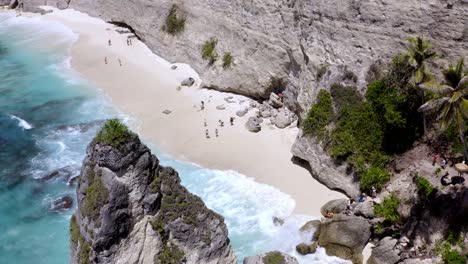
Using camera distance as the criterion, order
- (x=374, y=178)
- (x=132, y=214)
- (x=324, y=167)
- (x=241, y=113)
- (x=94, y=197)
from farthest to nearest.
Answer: (x=241, y=113)
(x=324, y=167)
(x=374, y=178)
(x=132, y=214)
(x=94, y=197)

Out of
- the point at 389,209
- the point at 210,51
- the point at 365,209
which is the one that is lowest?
the point at 365,209

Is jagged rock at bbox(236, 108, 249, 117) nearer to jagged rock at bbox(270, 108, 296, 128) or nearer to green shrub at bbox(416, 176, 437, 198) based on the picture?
jagged rock at bbox(270, 108, 296, 128)

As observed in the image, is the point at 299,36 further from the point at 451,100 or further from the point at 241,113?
the point at 451,100

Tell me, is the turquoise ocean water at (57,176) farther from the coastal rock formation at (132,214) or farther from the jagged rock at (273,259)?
the coastal rock formation at (132,214)

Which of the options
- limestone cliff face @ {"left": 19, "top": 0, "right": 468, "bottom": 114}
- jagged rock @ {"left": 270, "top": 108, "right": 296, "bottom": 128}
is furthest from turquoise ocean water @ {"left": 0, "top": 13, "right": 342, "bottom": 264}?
limestone cliff face @ {"left": 19, "top": 0, "right": 468, "bottom": 114}

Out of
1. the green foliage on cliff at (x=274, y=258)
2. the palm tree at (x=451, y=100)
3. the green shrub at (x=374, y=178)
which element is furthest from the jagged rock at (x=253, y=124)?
Answer: the palm tree at (x=451, y=100)

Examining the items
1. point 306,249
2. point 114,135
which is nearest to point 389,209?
point 306,249
